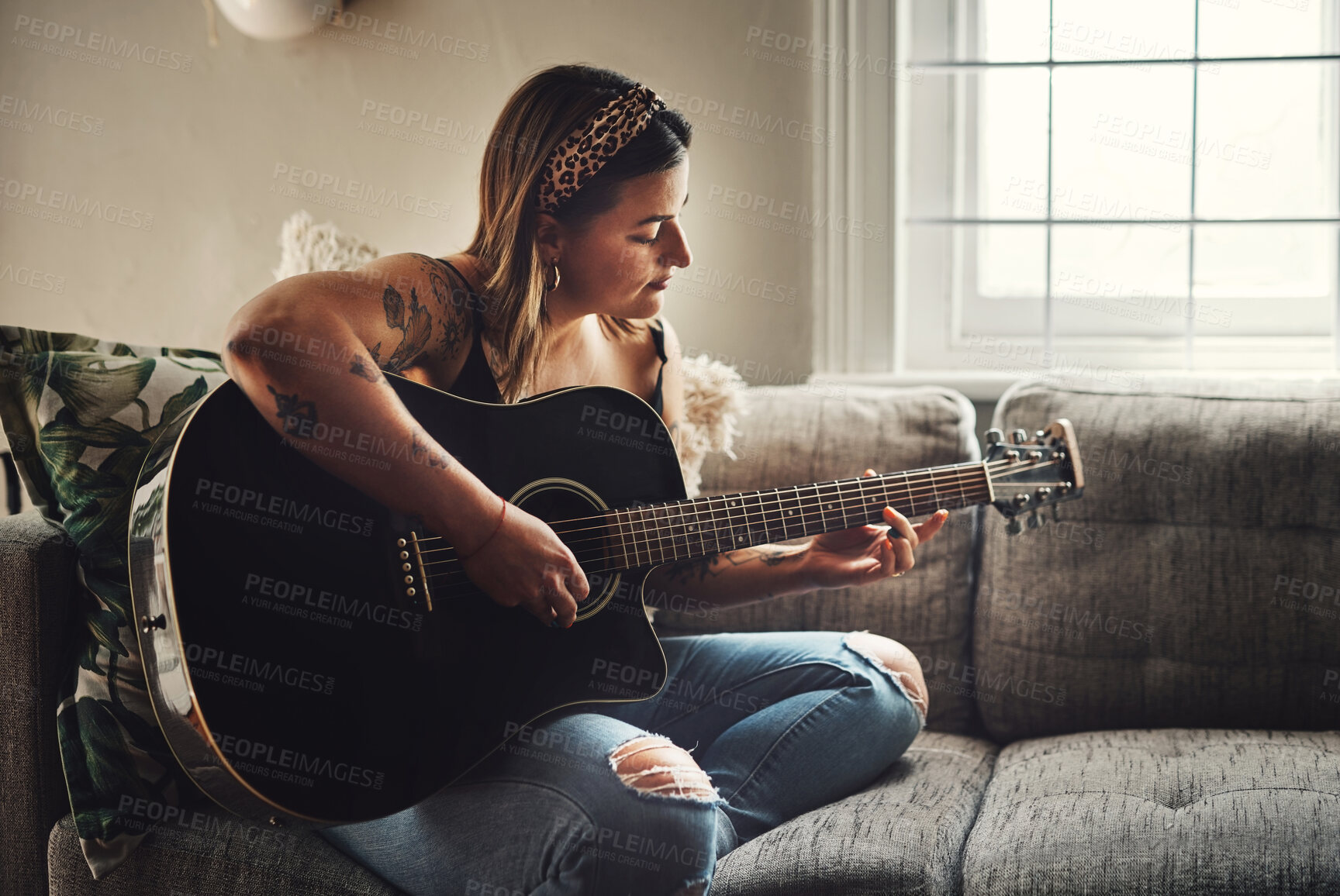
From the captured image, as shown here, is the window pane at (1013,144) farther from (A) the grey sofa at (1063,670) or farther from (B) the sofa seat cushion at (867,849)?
(B) the sofa seat cushion at (867,849)

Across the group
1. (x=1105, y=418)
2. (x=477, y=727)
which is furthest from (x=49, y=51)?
(x=1105, y=418)

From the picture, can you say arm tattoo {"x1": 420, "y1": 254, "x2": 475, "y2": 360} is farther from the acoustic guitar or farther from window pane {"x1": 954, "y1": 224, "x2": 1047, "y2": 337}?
window pane {"x1": 954, "y1": 224, "x2": 1047, "y2": 337}

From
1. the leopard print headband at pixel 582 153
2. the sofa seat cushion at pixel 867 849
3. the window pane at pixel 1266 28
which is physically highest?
the window pane at pixel 1266 28

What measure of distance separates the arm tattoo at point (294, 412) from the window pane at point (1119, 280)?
4.57ft

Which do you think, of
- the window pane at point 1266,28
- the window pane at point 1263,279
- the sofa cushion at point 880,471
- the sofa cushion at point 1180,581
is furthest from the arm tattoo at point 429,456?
the window pane at point 1266,28

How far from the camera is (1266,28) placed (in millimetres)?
1686

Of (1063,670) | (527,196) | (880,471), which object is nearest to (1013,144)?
(880,471)

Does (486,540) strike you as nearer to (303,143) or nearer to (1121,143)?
(303,143)

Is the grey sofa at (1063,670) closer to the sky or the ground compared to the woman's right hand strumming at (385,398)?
closer to the ground

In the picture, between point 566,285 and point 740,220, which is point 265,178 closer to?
point 740,220

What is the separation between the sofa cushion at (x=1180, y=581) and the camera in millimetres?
1292

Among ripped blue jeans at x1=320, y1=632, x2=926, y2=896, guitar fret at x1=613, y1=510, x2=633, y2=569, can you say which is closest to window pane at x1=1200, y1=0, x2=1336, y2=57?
ripped blue jeans at x1=320, y1=632, x2=926, y2=896

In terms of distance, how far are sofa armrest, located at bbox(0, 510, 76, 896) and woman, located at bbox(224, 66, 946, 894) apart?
1.12 feet

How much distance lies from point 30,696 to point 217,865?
281mm
